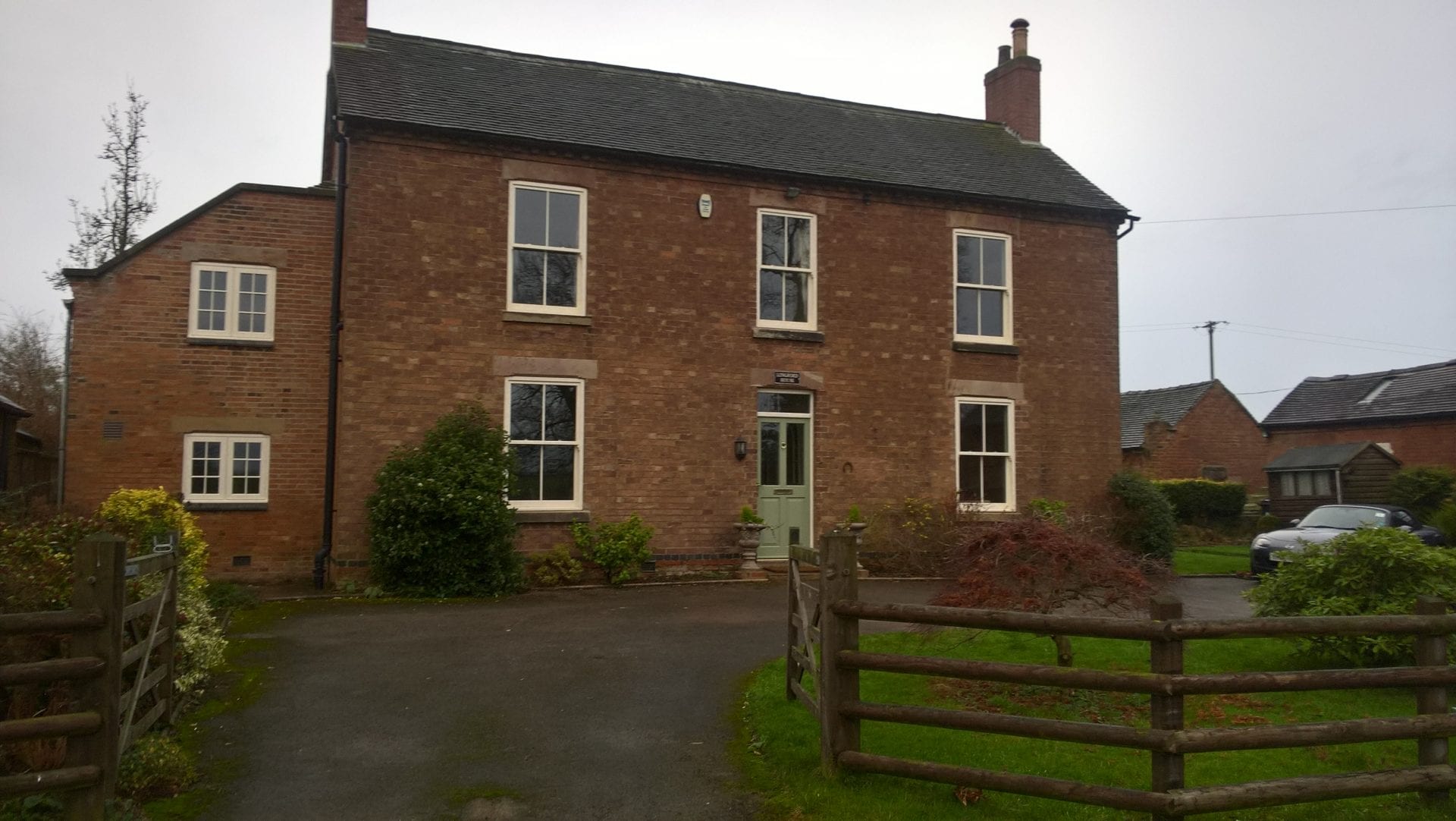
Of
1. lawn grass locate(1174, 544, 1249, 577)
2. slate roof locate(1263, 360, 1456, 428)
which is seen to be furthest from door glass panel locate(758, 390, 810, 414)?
slate roof locate(1263, 360, 1456, 428)

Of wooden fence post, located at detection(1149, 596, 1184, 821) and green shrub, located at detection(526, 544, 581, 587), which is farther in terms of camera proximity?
green shrub, located at detection(526, 544, 581, 587)

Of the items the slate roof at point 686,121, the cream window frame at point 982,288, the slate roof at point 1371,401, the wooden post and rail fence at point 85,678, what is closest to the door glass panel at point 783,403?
the cream window frame at point 982,288

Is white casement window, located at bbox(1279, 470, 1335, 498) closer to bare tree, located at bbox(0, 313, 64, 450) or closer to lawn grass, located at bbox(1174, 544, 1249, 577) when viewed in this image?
lawn grass, located at bbox(1174, 544, 1249, 577)

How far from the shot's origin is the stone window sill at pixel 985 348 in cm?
1772

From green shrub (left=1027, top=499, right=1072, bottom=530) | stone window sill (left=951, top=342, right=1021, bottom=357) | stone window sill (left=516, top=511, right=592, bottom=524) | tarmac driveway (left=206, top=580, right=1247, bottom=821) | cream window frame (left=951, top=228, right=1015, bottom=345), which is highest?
cream window frame (left=951, top=228, right=1015, bottom=345)

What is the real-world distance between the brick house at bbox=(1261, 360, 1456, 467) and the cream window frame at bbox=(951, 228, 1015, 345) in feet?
66.1

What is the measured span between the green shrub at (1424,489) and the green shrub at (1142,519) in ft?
38.5

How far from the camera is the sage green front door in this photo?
16.5 metres

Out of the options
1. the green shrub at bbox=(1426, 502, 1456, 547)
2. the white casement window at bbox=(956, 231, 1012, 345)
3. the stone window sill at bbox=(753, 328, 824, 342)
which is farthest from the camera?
the green shrub at bbox=(1426, 502, 1456, 547)

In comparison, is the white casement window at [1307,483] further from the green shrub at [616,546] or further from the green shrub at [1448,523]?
the green shrub at [616,546]

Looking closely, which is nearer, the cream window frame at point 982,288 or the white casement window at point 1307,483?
the cream window frame at point 982,288

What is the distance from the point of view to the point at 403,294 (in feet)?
47.7

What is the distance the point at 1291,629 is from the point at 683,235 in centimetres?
1204

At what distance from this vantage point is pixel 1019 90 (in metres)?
21.6
